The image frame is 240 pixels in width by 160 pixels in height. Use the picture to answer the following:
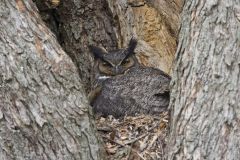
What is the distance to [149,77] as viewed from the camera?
3.53 meters

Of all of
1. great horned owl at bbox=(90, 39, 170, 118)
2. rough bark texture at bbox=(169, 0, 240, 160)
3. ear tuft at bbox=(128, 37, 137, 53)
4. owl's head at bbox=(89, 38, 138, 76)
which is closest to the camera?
rough bark texture at bbox=(169, 0, 240, 160)

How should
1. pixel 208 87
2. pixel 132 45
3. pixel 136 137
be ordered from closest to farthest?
pixel 208 87 < pixel 136 137 < pixel 132 45

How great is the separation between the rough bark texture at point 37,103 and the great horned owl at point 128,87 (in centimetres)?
89

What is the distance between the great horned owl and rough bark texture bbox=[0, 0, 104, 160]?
89 cm

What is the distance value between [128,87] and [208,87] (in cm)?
119

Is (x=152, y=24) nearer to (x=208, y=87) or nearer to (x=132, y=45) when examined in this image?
(x=132, y=45)

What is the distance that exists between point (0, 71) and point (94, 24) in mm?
1757

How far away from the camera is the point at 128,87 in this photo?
3.54 m

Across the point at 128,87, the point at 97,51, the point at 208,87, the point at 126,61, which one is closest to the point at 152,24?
the point at 126,61

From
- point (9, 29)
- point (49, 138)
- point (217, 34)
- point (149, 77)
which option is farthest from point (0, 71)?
point (149, 77)

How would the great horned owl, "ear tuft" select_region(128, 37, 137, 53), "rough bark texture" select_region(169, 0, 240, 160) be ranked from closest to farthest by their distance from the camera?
1. "rough bark texture" select_region(169, 0, 240, 160)
2. the great horned owl
3. "ear tuft" select_region(128, 37, 137, 53)

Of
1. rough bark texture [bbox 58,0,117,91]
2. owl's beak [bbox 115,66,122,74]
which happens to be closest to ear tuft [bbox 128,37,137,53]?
owl's beak [bbox 115,66,122,74]

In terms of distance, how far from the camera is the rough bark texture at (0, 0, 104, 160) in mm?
2420

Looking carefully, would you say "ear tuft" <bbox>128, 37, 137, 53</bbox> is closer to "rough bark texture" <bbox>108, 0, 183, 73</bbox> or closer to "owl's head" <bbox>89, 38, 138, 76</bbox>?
"owl's head" <bbox>89, 38, 138, 76</bbox>
